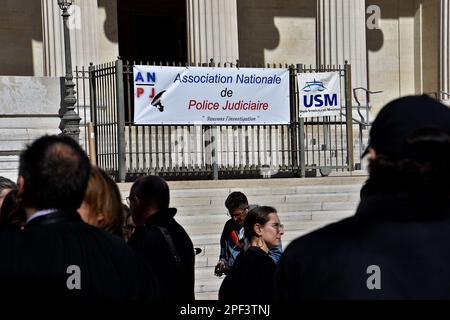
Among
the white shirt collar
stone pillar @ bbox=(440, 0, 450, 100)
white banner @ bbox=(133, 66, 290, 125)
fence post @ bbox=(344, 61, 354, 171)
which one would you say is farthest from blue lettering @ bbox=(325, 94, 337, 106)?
the white shirt collar

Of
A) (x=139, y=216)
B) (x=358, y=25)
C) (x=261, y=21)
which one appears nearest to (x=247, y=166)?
(x=358, y=25)

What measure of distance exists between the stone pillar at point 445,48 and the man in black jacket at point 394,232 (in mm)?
21775

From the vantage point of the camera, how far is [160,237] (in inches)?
244

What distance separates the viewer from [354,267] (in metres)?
3.20

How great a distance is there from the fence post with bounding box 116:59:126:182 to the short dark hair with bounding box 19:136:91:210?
13757 millimetres

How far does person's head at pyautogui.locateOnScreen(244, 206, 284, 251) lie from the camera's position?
22.4ft

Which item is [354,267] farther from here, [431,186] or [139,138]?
[139,138]

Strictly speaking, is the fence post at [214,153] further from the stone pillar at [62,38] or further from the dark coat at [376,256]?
the dark coat at [376,256]

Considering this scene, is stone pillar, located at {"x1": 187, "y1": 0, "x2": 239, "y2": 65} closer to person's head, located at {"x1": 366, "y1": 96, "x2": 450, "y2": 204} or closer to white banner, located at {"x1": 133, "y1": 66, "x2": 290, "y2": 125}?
white banner, located at {"x1": 133, "y1": 66, "x2": 290, "y2": 125}

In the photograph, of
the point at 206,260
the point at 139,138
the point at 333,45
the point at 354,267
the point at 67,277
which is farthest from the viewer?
the point at 333,45

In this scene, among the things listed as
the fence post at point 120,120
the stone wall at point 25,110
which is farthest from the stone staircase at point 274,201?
the stone wall at point 25,110

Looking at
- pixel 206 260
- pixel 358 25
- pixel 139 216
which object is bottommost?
pixel 206 260

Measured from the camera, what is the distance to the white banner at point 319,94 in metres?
19.1

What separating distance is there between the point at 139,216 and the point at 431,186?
3346 mm
